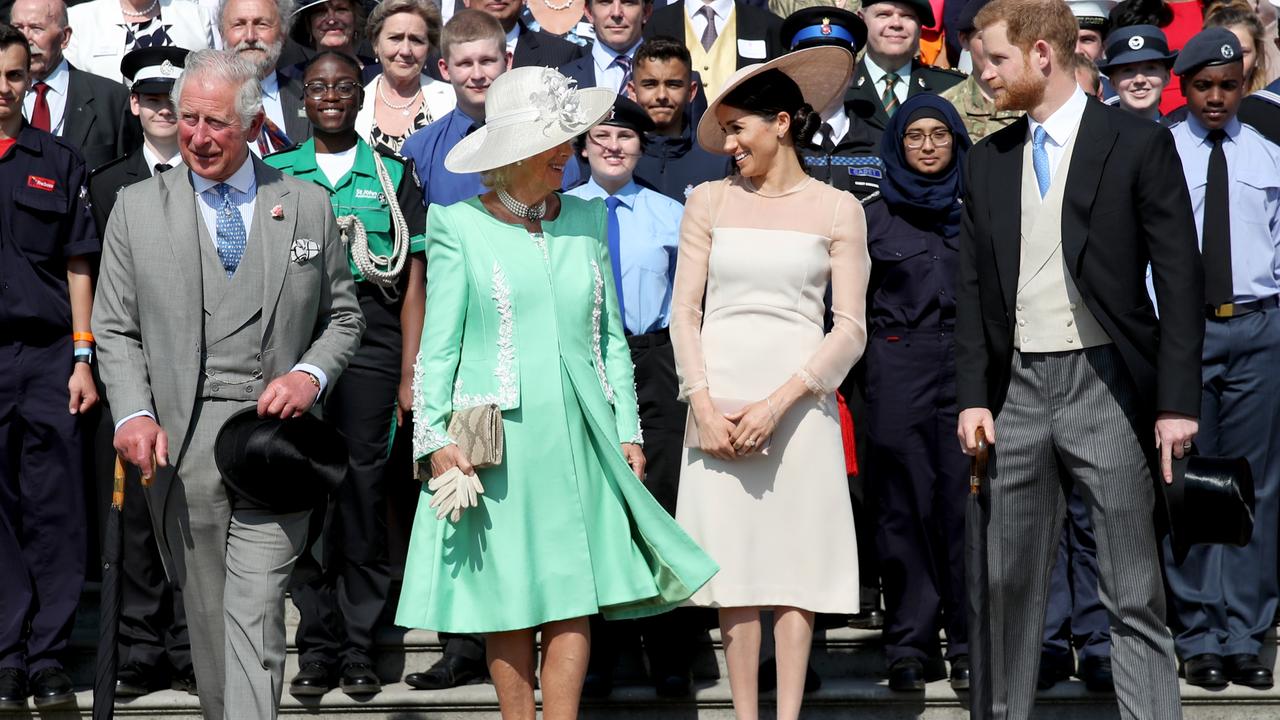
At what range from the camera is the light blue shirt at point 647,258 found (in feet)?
20.5

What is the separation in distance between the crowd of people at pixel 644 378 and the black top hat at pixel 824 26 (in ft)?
1.59

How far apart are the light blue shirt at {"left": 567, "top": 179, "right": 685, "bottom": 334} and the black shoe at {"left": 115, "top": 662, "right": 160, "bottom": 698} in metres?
2.18

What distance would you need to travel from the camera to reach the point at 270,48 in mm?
7789

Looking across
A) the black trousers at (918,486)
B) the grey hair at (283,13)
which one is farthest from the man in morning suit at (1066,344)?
the grey hair at (283,13)

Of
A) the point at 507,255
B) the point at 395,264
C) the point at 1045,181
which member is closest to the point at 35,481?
the point at 395,264

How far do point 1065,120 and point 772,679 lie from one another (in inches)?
92.6

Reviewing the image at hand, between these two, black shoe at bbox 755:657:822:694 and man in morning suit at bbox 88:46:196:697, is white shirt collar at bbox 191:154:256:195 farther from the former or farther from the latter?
black shoe at bbox 755:657:822:694

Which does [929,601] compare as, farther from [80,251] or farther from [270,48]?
[270,48]

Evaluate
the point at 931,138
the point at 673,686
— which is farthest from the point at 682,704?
the point at 931,138

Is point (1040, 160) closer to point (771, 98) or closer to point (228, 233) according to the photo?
point (771, 98)

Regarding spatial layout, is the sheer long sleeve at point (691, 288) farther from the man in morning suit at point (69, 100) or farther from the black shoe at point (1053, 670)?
the man in morning suit at point (69, 100)

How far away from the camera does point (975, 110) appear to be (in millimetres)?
7539

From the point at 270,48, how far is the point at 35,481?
2.55m

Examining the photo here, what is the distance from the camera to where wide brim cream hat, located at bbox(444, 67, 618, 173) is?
5.02 meters
